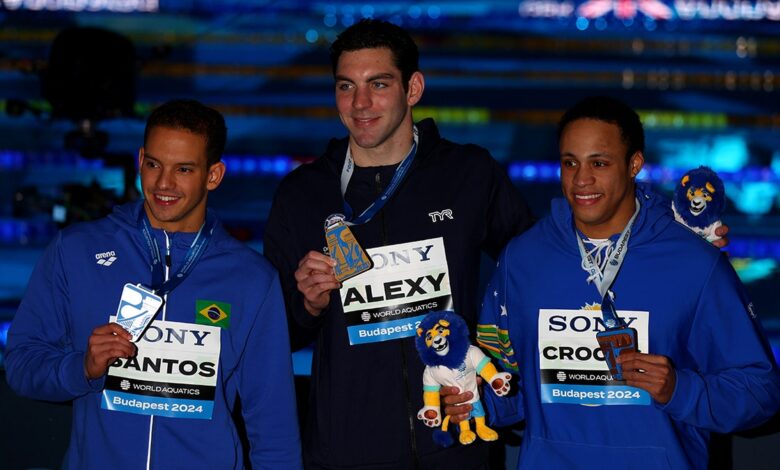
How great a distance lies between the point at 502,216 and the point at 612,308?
1.76 ft

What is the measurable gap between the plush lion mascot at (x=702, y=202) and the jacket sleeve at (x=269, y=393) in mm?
1110

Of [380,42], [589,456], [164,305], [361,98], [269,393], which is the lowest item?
[589,456]

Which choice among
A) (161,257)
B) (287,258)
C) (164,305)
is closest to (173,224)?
(161,257)

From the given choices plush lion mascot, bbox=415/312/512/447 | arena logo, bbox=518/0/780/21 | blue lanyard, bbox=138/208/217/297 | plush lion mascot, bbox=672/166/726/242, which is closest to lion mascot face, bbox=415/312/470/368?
plush lion mascot, bbox=415/312/512/447

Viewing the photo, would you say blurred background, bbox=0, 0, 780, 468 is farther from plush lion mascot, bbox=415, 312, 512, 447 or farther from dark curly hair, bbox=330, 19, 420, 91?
plush lion mascot, bbox=415, 312, 512, 447

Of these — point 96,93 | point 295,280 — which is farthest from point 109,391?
point 96,93

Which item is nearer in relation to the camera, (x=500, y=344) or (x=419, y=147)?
(x=500, y=344)

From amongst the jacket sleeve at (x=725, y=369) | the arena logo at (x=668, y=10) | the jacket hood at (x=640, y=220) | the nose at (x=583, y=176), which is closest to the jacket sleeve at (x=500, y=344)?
the jacket hood at (x=640, y=220)

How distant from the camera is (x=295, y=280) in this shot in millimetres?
2816

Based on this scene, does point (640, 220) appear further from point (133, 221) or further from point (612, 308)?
point (133, 221)

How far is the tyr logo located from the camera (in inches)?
112

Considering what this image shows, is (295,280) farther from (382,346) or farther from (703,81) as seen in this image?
(703,81)

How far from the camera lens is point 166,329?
2.51 metres

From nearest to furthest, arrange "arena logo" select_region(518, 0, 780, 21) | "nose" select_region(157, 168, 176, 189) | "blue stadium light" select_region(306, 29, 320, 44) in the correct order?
1. "nose" select_region(157, 168, 176, 189)
2. "arena logo" select_region(518, 0, 780, 21)
3. "blue stadium light" select_region(306, 29, 320, 44)
